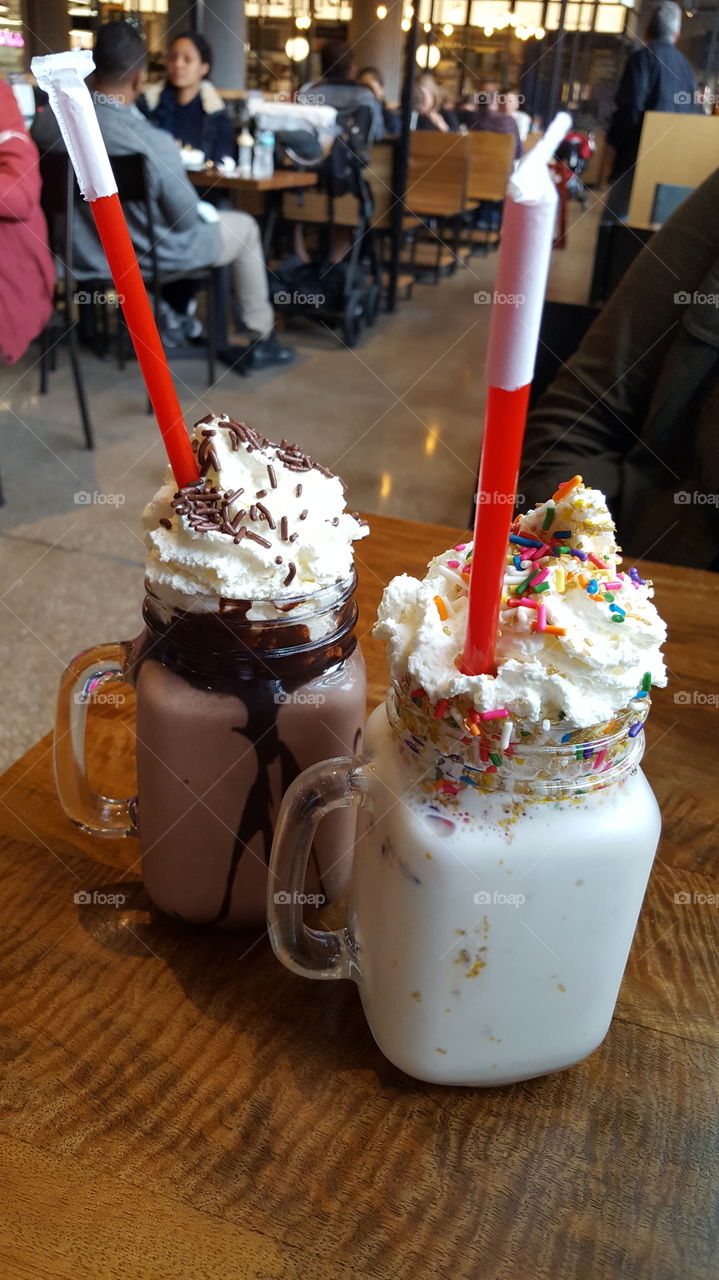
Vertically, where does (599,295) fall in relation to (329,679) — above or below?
below

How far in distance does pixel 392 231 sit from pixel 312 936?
17.4ft

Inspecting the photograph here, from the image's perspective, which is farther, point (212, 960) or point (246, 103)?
point (246, 103)

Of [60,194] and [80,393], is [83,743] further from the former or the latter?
[60,194]

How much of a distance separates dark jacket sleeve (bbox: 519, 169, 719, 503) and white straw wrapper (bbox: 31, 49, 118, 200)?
107cm

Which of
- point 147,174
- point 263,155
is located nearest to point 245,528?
point 147,174

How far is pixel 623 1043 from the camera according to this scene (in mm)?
614

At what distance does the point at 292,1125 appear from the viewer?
0.55 meters

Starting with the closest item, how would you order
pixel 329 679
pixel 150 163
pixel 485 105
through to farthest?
pixel 329 679 → pixel 150 163 → pixel 485 105

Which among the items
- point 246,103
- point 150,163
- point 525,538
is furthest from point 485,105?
point 525,538

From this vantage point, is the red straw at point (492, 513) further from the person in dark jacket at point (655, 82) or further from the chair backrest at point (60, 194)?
the person in dark jacket at point (655, 82)

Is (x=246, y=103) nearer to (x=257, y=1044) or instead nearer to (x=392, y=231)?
(x=392, y=231)

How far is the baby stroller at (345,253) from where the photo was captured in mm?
4602

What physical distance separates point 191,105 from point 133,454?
2489mm

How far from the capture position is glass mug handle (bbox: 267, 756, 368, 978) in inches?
21.4
